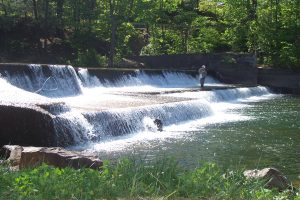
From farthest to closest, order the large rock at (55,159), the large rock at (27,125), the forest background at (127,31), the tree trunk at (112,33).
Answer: the forest background at (127,31), the tree trunk at (112,33), the large rock at (27,125), the large rock at (55,159)

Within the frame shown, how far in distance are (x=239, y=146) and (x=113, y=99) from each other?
6.21 m

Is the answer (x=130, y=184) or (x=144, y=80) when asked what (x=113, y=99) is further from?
(x=130, y=184)

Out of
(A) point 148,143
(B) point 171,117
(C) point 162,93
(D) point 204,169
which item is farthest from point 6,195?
(C) point 162,93

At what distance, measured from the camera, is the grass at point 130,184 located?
4.59 meters

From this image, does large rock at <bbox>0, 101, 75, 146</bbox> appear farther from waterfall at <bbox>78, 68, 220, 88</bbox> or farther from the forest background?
the forest background

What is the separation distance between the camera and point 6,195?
439 centimetres

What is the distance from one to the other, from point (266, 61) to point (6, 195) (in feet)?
103

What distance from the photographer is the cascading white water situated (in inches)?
485

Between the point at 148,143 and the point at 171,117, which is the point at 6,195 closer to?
the point at 148,143

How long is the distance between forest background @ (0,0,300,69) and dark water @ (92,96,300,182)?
1615cm

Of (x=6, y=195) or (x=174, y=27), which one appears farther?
(x=174, y=27)

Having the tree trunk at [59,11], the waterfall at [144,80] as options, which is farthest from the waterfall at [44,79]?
the tree trunk at [59,11]

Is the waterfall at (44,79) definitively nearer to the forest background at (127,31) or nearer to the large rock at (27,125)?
the large rock at (27,125)

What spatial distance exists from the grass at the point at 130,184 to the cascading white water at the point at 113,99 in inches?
247
